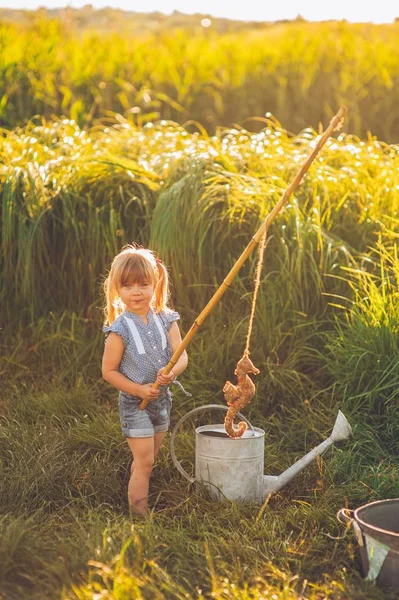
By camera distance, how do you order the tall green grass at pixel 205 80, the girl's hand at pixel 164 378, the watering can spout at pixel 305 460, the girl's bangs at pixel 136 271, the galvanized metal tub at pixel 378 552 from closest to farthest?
the galvanized metal tub at pixel 378 552
the girl's hand at pixel 164 378
the girl's bangs at pixel 136 271
the watering can spout at pixel 305 460
the tall green grass at pixel 205 80

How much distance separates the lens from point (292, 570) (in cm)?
296

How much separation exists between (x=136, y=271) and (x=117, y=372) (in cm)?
40

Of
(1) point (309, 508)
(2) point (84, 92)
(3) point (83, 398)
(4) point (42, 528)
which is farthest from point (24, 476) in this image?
(2) point (84, 92)

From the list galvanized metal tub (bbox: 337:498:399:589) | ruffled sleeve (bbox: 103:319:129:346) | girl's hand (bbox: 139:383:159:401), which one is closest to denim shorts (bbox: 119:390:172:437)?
girl's hand (bbox: 139:383:159:401)

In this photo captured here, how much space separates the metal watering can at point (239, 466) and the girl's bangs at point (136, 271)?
0.57 m

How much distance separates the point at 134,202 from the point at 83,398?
1.31 m

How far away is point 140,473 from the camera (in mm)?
3457

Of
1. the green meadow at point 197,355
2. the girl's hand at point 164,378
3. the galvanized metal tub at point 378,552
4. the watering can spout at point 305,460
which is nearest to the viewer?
the galvanized metal tub at point 378,552

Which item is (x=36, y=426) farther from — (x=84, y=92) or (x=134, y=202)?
(x=84, y=92)

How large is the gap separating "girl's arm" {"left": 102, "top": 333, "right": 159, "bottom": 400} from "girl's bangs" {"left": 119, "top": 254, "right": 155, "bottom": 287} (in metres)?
0.23

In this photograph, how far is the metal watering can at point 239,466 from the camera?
3.48 metres

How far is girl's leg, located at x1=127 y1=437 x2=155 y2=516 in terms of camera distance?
344cm

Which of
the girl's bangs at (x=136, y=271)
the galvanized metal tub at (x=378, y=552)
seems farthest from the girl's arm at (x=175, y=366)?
the galvanized metal tub at (x=378, y=552)

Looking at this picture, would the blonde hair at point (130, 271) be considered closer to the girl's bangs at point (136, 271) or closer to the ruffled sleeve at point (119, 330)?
the girl's bangs at point (136, 271)
